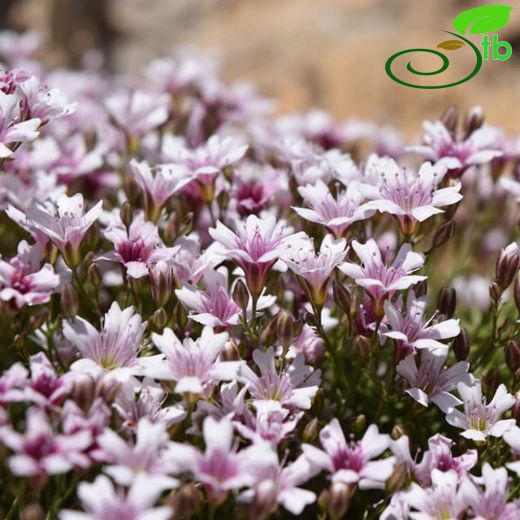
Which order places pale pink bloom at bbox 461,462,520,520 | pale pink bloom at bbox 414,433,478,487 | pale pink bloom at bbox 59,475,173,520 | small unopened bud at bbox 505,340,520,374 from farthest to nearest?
small unopened bud at bbox 505,340,520,374 < pale pink bloom at bbox 414,433,478,487 < pale pink bloom at bbox 461,462,520,520 < pale pink bloom at bbox 59,475,173,520

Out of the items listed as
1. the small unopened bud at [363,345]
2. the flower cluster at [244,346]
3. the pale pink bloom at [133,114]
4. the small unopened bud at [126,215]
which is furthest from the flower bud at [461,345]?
the pale pink bloom at [133,114]

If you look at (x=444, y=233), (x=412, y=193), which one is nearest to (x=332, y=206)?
(x=412, y=193)

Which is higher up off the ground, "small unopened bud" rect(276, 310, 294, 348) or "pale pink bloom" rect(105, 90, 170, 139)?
"pale pink bloom" rect(105, 90, 170, 139)

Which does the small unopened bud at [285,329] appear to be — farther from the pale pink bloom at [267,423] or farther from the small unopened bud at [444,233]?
the small unopened bud at [444,233]

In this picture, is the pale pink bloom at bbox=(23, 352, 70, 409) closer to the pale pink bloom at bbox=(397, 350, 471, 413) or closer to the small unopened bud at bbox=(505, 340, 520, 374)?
the pale pink bloom at bbox=(397, 350, 471, 413)

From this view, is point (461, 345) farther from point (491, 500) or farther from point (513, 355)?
point (491, 500)

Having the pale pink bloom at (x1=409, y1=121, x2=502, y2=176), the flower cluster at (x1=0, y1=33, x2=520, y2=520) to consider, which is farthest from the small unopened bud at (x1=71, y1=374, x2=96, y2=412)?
the pale pink bloom at (x1=409, y1=121, x2=502, y2=176)

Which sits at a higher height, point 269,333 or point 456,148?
point 456,148
